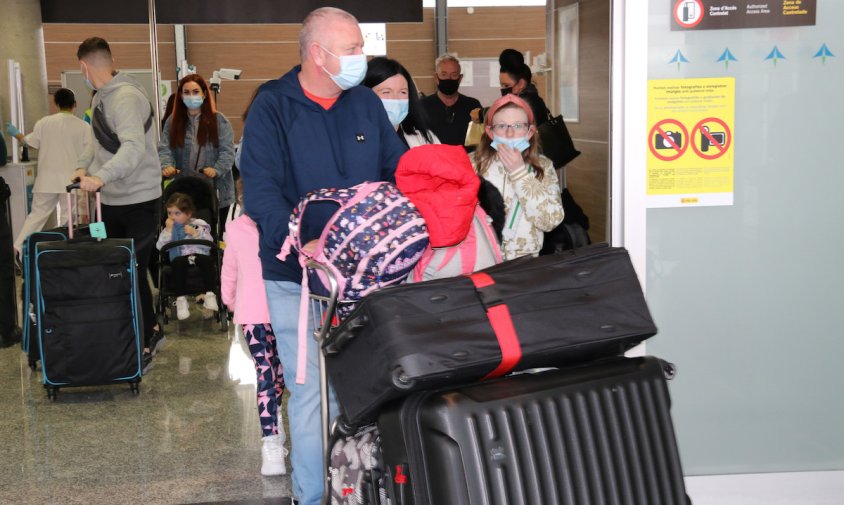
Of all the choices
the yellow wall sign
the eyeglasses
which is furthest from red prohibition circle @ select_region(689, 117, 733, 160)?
the eyeglasses

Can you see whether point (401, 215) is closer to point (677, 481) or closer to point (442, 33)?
point (677, 481)

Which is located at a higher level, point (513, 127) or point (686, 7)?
point (686, 7)

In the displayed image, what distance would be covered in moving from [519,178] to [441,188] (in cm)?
125

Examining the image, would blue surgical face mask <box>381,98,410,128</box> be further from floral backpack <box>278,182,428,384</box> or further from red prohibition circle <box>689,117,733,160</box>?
floral backpack <box>278,182,428,384</box>

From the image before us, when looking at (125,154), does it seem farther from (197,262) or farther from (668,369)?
(668,369)

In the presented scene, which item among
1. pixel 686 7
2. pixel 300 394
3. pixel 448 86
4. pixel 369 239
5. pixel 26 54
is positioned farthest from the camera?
pixel 26 54

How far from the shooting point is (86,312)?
4.50 m

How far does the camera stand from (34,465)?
12.2ft

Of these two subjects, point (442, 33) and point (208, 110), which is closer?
point (208, 110)

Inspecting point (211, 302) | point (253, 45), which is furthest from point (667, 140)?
point (253, 45)

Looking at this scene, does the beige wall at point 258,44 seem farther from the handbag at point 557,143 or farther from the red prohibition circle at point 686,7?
the red prohibition circle at point 686,7

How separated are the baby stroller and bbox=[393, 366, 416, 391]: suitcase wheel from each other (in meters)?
4.37

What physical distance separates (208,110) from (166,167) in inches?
19.9

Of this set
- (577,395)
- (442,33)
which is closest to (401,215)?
(577,395)
